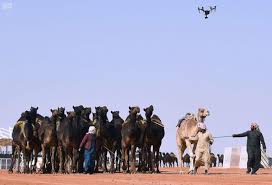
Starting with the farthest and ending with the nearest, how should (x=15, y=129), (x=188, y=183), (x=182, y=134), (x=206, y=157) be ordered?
(x=15, y=129), (x=182, y=134), (x=206, y=157), (x=188, y=183)

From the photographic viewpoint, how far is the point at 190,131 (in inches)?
993

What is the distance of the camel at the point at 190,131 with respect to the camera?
80.7 ft

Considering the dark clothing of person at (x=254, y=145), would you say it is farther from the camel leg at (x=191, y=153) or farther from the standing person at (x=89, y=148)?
the standing person at (x=89, y=148)

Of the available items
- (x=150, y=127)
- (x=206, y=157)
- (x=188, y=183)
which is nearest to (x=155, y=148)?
(x=150, y=127)

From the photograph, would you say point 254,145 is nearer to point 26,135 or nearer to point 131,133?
point 131,133

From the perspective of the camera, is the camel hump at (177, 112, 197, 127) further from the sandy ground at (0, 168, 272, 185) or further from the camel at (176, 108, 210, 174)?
the sandy ground at (0, 168, 272, 185)

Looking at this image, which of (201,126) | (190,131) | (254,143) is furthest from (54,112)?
(254,143)

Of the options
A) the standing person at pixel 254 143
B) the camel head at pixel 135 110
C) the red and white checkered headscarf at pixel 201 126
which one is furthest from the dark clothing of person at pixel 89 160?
the standing person at pixel 254 143

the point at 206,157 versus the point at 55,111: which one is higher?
the point at 55,111

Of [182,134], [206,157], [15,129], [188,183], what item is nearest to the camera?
[188,183]

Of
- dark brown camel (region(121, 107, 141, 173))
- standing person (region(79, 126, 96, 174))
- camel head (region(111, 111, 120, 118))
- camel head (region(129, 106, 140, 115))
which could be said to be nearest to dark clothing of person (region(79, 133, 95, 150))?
standing person (region(79, 126, 96, 174))

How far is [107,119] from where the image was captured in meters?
27.8

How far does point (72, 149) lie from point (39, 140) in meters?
2.53

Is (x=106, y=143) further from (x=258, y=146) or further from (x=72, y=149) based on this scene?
(x=258, y=146)
